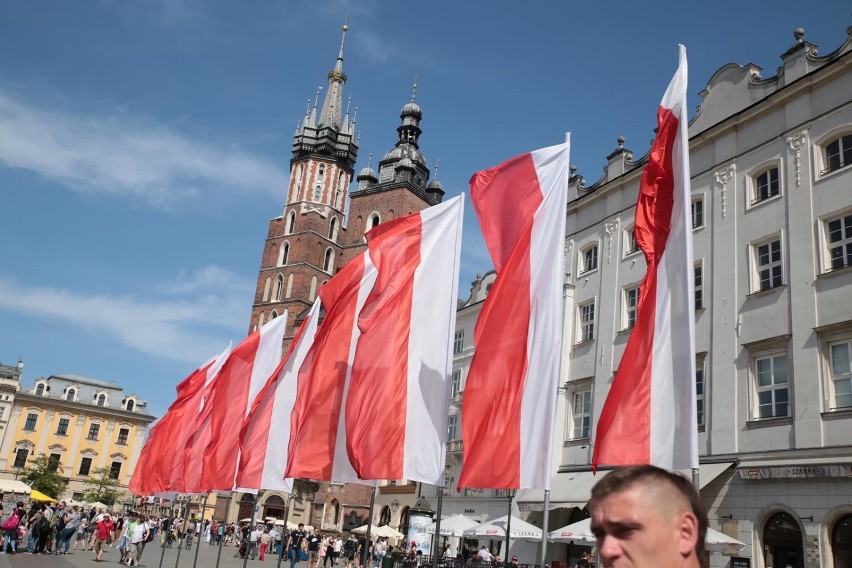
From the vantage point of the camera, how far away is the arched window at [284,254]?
3265 inches

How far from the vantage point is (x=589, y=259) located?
30.9 meters

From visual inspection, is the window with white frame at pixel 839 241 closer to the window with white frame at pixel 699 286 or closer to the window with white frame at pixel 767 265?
the window with white frame at pixel 767 265

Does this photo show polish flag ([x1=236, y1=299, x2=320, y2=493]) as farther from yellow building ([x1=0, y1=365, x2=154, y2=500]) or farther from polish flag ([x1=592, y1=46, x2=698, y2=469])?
yellow building ([x1=0, y1=365, x2=154, y2=500])

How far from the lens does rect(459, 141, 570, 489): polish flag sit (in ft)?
33.2

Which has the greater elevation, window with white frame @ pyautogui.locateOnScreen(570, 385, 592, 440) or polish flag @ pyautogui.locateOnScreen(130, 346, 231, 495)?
window with white frame @ pyautogui.locateOnScreen(570, 385, 592, 440)

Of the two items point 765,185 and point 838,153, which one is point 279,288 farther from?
point 838,153

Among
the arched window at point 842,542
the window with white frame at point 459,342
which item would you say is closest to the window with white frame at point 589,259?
the window with white frame at point 459,342

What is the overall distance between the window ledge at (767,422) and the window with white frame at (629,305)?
22.7 ft

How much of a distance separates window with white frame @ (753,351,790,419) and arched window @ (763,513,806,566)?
2.76 metres

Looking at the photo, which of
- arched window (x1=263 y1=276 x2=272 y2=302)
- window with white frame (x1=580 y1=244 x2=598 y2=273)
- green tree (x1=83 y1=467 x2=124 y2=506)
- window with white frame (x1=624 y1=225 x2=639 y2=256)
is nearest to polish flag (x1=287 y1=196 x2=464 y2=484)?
window with white frame (x1=624 y1=225 x2=639 y2=256)

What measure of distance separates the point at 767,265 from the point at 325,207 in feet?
217

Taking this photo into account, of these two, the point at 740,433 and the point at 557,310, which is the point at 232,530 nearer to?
the point at 740,433

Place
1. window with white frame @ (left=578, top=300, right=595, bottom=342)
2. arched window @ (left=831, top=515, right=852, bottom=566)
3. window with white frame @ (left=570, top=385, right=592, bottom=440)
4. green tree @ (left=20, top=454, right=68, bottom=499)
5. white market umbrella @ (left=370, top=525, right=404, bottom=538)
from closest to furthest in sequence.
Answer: arched window @ (left=831, top=515, right=852, bottom=566) → window with white frame @ (left=570, top=385, right=592, bottom=440) → window with white frame @ (left=578, top=300, right=595, bottom=342) → white market umbrella @ (left=370, top=525, right=404, bottom=538) → green tree @ (left=20, top=454, right=68, bottom=499)

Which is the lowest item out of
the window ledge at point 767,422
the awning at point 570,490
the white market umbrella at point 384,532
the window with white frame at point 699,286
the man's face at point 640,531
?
the white market umbrella at point 384,532
